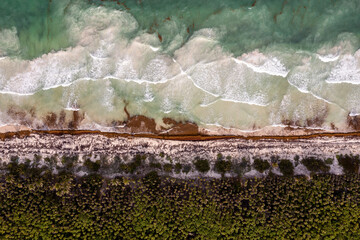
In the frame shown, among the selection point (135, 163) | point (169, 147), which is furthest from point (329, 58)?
point (135, 163)

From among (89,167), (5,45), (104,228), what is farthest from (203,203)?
(5,45)

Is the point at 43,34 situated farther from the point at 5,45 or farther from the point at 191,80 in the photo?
the point at 191,80

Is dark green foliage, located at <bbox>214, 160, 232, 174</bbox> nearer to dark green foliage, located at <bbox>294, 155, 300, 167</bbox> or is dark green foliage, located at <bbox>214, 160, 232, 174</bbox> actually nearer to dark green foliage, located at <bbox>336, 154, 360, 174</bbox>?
dark green foliage, located at <bbox>294, 155, 300, 167</bbox>

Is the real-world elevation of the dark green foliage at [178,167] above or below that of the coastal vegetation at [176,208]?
above

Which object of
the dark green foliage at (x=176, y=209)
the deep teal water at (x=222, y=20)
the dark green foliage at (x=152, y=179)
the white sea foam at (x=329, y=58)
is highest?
the deep teal water at (x=222, y=20)

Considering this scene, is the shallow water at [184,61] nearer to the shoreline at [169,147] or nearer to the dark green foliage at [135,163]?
the shoreline at [169,147]

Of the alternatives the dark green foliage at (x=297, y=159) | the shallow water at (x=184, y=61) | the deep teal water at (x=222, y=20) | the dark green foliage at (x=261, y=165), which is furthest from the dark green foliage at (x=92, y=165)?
the dark green foliage at (x=297, y=159)

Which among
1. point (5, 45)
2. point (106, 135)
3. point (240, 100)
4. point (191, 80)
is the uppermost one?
point (5, 45)

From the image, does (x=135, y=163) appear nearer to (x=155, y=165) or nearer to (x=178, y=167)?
(x=155, y=165)
